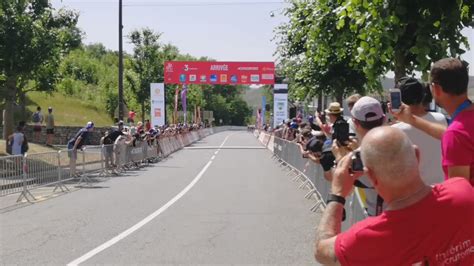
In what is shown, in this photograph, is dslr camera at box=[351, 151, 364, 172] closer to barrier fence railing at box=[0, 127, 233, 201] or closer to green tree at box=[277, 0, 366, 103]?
green tree at box=[277, 0, 366, 103]

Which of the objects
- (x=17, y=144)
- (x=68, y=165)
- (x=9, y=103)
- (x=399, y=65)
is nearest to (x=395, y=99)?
(x=399, y=65)

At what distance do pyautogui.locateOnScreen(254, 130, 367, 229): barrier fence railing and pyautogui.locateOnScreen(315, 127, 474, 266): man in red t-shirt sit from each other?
277cm

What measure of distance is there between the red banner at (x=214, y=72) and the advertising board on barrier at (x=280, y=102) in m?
3.56

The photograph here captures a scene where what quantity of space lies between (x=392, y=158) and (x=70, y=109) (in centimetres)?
7004

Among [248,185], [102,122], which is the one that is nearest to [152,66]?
[102,122]

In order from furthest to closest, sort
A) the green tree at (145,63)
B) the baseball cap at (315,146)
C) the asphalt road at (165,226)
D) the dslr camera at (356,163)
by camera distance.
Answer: the green tree at (145,63), the asphalt road at (165,226), the baseball cap at (315,146), the dslr camera at (356,163)

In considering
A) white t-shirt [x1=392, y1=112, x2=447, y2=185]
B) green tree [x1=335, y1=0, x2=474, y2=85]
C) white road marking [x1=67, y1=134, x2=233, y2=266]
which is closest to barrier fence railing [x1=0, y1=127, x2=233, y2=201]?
white road marking [x1=67, y1=134, x2=233, y2=266]

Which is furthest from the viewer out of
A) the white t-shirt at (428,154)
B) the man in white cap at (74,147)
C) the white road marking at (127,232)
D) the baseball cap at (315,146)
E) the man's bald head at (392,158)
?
the man in white cap at (74,147)

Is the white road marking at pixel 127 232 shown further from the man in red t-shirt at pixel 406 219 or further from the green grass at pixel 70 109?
the green grass at pixel 70 109

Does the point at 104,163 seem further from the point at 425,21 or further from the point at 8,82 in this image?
the point at 425,21

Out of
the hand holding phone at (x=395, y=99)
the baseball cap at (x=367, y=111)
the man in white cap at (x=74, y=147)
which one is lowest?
the man in white cap at (x=74, y=147)

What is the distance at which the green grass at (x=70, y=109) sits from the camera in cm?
6347

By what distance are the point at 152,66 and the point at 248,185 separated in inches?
1738

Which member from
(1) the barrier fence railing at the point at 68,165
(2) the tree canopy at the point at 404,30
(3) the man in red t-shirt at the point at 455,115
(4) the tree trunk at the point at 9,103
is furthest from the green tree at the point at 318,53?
(4) the tree trunk at the point at 9,103
